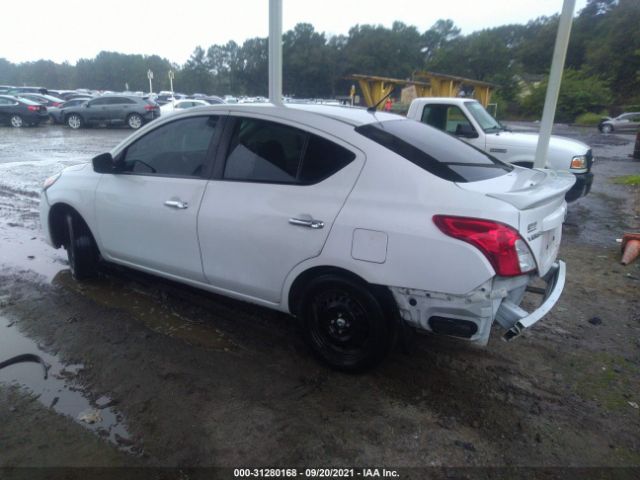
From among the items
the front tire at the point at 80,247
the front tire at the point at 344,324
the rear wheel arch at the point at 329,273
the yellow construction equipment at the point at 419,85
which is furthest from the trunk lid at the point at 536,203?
the yellow construction equipment at the point at 419,85

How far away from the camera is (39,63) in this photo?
4151 inches

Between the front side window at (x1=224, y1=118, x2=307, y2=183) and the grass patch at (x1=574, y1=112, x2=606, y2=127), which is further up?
the front side window at (x1=224, y1=118, x2=307, y2=183)

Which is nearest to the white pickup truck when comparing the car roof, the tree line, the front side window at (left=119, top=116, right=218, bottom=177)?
the car roof

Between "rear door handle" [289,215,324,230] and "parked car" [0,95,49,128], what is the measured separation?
77.8 feet

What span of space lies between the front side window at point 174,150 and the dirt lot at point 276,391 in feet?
3.93

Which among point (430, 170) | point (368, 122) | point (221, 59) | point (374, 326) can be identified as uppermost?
point (221, 59)

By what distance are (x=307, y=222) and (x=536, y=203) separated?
1.34m

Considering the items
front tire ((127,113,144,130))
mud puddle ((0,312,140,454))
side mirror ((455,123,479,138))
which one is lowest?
mud puddle ((0,312,140,454))

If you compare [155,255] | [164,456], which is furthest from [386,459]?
[155,255]

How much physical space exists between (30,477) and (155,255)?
1.81 m

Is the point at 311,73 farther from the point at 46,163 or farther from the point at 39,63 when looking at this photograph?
the point at 39,63

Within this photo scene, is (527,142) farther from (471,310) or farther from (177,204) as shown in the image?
(177,204)

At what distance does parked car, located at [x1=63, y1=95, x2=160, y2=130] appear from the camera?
21.4 metres

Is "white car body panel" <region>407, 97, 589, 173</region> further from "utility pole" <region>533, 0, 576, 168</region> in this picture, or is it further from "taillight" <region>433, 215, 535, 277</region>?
"taillight" <region>433, 215, 535, 277</region>
